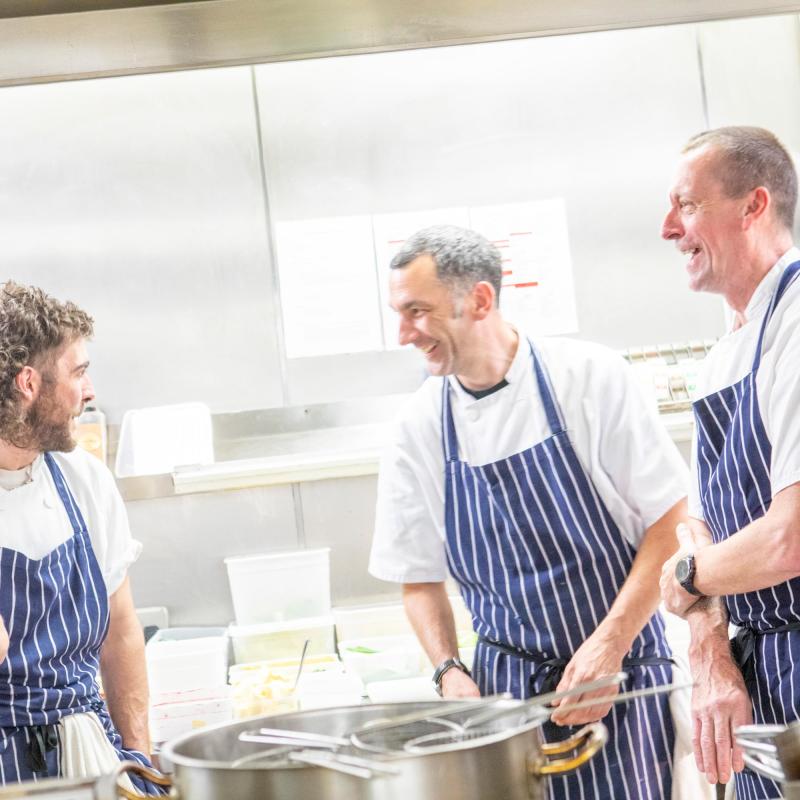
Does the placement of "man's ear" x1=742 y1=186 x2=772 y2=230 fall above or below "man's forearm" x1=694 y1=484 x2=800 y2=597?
above

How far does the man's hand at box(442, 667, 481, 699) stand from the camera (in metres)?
2.08

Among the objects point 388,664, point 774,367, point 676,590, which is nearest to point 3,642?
point 676,590

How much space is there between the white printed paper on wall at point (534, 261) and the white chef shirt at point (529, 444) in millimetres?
1591

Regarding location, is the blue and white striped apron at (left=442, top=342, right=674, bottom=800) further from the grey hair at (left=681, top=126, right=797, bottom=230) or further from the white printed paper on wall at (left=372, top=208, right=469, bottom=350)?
the white printed paper on wall at (left=372, top=208, right=469, bottom=350)

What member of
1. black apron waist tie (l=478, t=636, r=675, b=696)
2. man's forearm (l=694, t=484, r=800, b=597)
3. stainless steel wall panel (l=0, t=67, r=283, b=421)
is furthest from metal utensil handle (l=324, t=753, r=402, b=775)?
stainless steel wall panel (l=0, t=67, r=283, b=421)

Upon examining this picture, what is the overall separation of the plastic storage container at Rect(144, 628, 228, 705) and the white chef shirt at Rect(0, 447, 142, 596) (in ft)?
3.03

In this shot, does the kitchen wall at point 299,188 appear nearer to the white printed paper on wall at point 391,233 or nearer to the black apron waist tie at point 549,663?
the white printed paper on wall at point 391,233

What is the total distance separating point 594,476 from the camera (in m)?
2.10

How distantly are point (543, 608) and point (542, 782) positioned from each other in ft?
3.32

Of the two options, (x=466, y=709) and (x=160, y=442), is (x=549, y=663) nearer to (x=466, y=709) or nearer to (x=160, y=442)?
(x=466, y=709)

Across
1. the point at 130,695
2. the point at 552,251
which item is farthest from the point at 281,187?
the point at 130,695

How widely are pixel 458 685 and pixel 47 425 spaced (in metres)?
0.92

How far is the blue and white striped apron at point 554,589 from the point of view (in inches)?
79.2

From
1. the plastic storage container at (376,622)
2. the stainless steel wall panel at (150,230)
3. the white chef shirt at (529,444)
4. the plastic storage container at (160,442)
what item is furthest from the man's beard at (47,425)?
the stainless steel wall panel at (150,230)
